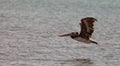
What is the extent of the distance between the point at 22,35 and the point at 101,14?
6822 millimetres

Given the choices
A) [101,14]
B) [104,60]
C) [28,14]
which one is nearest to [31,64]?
[104,60]

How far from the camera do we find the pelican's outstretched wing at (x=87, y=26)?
10336 mm

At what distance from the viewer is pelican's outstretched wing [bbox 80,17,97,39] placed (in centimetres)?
1034

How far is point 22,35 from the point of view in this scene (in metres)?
12.1

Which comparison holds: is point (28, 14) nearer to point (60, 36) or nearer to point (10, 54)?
point (60, 36)

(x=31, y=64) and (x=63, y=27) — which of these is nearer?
(x=31, y=64)

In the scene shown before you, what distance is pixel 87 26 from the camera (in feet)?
34.1

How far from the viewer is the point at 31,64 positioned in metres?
9.23

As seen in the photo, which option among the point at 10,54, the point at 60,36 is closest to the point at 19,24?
the point at 60,36

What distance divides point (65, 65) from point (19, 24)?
4989mm

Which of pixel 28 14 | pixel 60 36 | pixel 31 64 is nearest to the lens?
pixel 31 64

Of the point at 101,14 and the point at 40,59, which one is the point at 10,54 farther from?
the point at 101,14

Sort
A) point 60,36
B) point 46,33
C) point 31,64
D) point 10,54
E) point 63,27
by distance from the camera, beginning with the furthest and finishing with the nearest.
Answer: point 63,27, point 46,33, point 60,36, point 10,54, point 31,64

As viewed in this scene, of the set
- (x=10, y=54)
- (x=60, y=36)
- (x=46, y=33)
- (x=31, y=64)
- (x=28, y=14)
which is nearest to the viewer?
(x=31, y=64)
